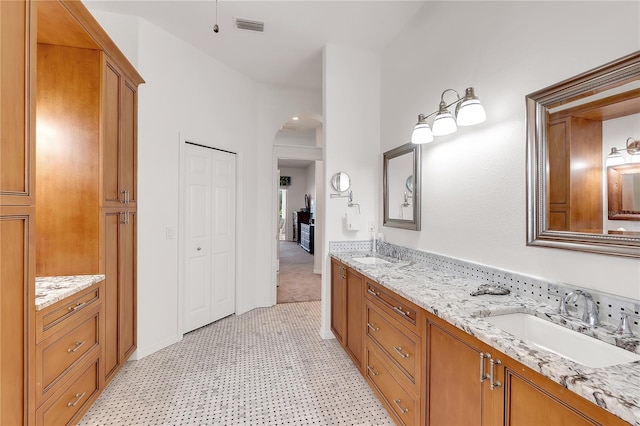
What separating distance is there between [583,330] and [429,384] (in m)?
0.71

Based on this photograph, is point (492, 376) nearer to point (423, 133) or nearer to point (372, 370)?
point (372, 370)

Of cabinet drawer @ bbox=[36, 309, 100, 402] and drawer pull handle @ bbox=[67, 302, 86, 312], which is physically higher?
drawer pull handle @ bbox=[67, 302, 86, 312]

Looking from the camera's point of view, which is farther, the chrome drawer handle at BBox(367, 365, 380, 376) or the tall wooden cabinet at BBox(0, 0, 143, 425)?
the chrome drawer handle at BBox(367, 365, 380, 376)

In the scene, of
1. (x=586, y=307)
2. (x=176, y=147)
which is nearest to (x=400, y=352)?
(x=586, y=307)

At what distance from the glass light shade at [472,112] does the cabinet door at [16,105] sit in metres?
2.18

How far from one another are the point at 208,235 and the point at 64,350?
1.89m

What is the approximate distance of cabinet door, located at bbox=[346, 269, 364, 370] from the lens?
8.00 ft

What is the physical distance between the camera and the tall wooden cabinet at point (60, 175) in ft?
4.34

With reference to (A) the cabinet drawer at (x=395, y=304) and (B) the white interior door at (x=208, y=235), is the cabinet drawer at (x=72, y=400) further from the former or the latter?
(A) the cabinet drawer at (x=395, y=304)

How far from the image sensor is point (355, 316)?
101 inches

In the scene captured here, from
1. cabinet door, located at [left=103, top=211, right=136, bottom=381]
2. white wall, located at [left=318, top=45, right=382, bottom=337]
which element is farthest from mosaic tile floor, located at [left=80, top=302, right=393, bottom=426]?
white wall, located at [left=318, top=45, right=382, bottom=337]

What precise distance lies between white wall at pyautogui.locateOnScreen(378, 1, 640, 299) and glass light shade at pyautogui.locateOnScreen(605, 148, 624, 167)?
381mm

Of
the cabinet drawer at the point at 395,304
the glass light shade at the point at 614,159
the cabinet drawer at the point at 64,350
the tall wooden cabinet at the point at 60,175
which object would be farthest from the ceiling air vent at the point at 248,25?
the glass light shade at the point at 614,159

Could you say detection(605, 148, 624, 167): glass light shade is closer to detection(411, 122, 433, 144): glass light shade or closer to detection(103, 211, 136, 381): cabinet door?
detection(411, 122, 433, 144): glass light shade
